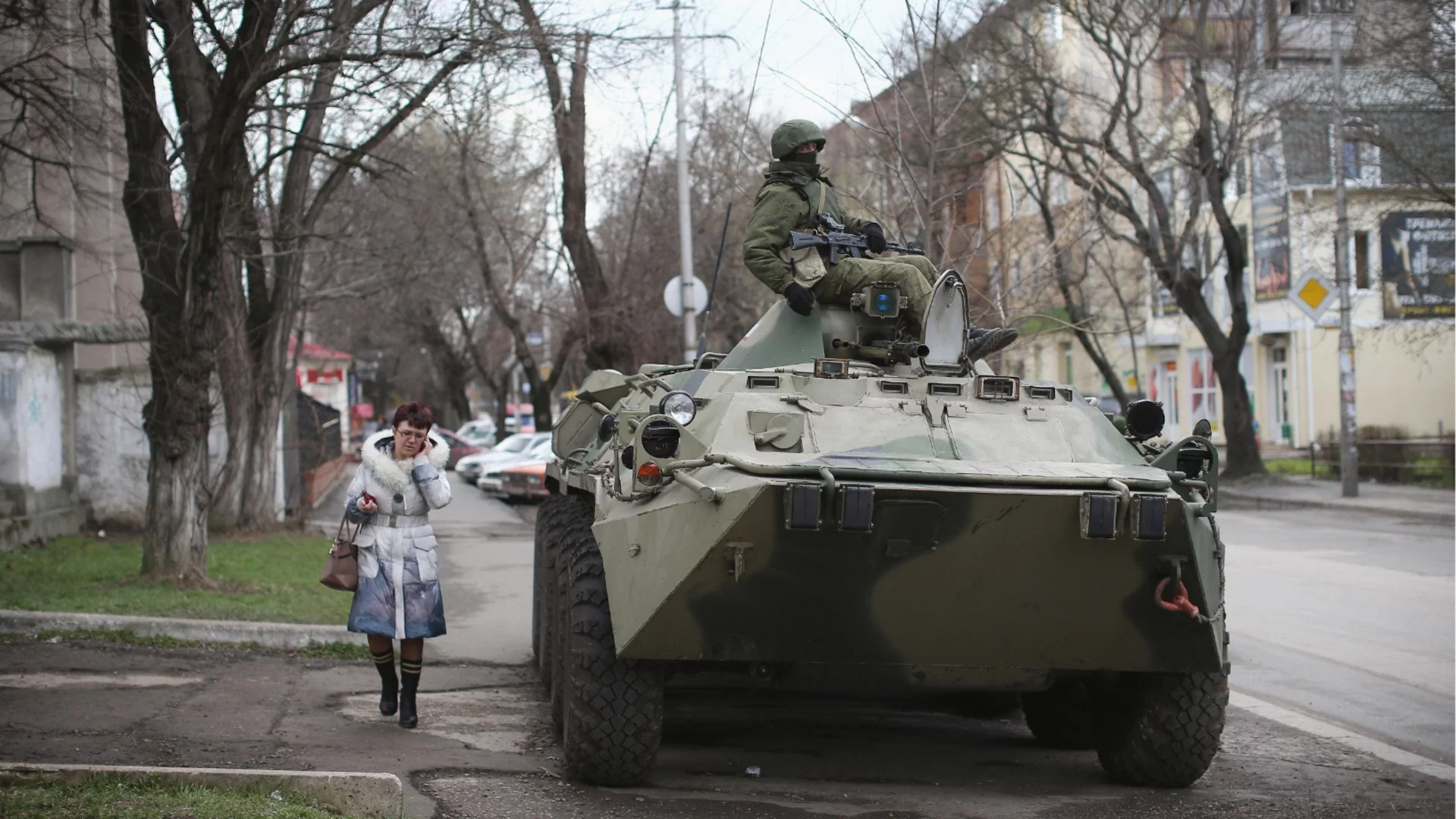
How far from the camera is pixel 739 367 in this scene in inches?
304

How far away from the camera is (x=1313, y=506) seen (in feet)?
78.8

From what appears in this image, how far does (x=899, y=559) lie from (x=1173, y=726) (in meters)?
1.58

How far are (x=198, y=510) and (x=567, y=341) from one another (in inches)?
748

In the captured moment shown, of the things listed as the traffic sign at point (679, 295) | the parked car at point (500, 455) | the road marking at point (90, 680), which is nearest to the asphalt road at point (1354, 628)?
the road marking at point (90, 680)

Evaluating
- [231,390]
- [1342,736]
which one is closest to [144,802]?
[1342,736]

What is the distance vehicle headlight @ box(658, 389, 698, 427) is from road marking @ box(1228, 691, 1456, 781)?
378cm

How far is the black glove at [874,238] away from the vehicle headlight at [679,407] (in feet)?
6.07

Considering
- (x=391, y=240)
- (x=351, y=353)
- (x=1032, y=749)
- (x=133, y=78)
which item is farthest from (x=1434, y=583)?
(x=351, y=353)

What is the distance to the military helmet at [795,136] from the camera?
26.2 ft

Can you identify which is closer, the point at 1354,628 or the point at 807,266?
the point at 807,266

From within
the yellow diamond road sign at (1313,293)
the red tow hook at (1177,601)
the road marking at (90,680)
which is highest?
the yellow diamond road sign at (1313,293)

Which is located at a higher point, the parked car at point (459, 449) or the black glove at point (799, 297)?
the black glove at point (799, 297)

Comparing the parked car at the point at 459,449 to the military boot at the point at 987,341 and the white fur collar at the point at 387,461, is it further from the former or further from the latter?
the military boot at the point at 987,341

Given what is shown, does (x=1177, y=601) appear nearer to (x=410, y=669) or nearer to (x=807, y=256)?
(x=807, y=256)
